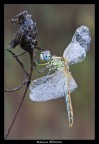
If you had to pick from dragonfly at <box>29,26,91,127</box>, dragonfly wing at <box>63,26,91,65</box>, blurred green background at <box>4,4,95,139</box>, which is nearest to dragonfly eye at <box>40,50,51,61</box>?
dragonfly at <box>29,26,91,127</box>

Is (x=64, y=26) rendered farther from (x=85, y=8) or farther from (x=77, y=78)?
(x=77, y=78)

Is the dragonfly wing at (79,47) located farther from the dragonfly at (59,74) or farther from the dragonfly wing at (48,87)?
the dragonfly wing at (48,87)

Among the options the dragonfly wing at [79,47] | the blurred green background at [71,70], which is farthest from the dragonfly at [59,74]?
the blurred green background at [71,70]

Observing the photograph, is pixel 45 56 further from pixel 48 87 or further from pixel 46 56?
pixel 48 87

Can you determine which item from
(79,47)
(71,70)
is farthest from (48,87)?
(71,70)

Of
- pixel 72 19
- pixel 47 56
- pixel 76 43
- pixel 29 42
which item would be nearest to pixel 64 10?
pixel 72 19

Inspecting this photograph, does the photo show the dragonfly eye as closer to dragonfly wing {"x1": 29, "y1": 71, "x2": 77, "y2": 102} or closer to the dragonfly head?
the dragonfly head
